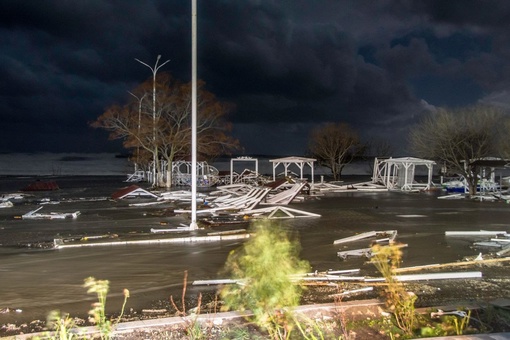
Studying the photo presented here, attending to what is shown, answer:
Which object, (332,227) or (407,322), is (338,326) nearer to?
(407,322)

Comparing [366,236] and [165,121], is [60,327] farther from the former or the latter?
[165,121]

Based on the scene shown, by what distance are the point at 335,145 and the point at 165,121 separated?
91.8 ft

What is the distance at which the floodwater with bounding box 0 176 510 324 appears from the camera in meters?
6.86

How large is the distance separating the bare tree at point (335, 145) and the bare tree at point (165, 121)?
22934 millimetres

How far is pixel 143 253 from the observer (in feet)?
33.6

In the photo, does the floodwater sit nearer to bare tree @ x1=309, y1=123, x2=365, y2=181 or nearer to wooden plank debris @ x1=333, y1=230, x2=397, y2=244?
wooden plank debris @ x1=333, y1=230, x2=397, y2=244

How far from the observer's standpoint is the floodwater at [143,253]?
686 cm

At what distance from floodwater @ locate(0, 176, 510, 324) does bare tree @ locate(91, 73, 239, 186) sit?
16.3m

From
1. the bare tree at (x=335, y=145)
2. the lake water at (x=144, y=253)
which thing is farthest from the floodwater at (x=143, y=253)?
the bare tree at (x=335, y=145)

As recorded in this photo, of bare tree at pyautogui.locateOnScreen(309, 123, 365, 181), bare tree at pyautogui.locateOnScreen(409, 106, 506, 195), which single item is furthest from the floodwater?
bare tree at pyautogui.locateOnScreen(309, 123, 365, 181)

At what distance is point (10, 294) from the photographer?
6.83m

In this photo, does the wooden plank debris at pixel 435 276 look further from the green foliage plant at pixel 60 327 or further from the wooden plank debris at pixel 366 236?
the green foliage plant at pixel 60 327

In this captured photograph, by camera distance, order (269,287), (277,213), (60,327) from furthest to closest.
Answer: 1. (277,213)
2. (269,287)
3. (60,327)

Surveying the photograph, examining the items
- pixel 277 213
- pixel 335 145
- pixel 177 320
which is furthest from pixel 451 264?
pixel 335 145
